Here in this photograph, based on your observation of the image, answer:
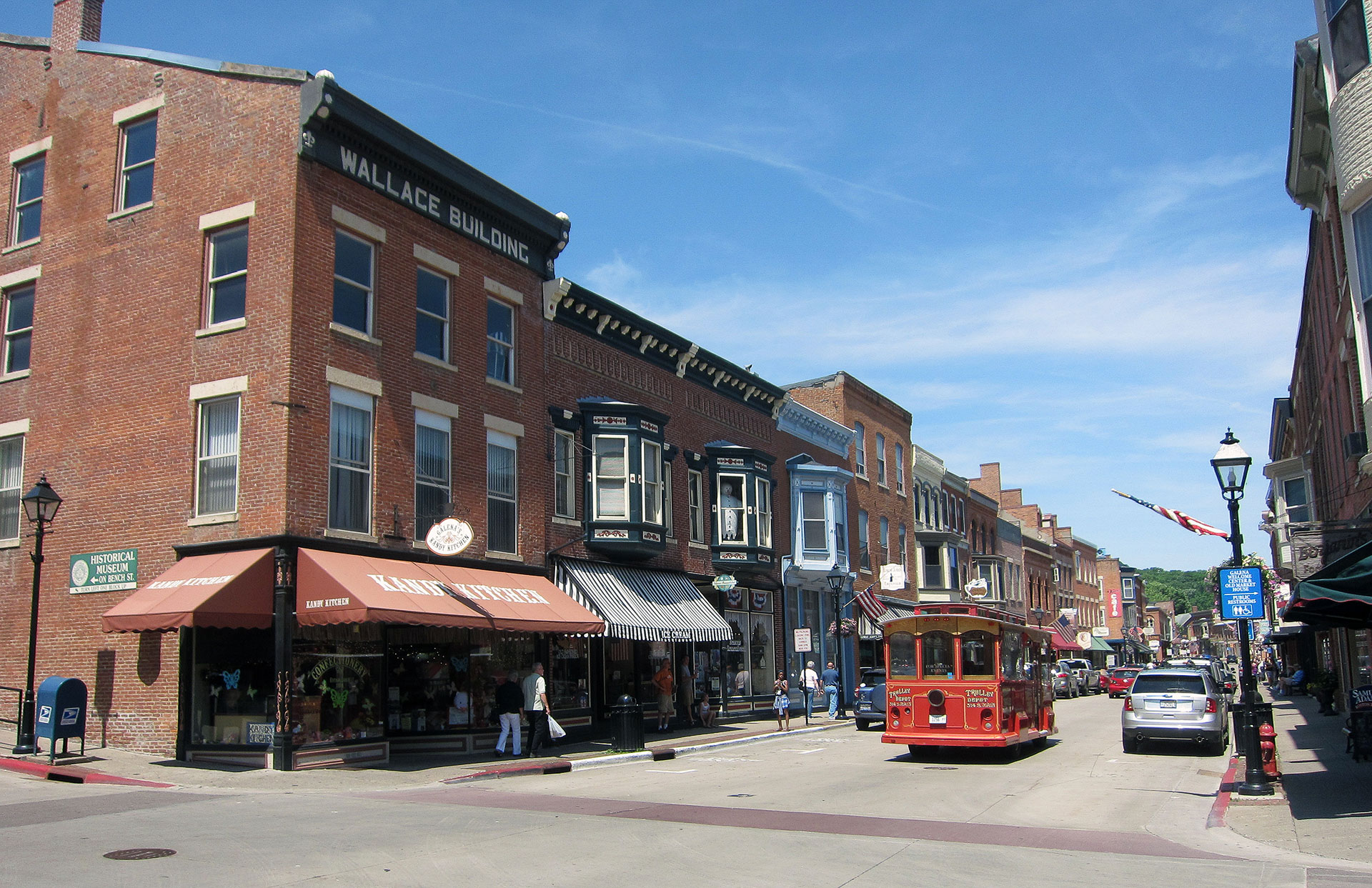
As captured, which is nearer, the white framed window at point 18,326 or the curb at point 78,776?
the curb at point 78,776

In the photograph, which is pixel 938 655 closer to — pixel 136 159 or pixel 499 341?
pixel 499 341

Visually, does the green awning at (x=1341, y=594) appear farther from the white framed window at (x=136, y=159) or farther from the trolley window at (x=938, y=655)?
the white framed window at (x=136, y=159)

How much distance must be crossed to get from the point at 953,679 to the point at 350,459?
11785mm

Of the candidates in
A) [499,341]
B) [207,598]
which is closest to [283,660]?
[207,598]

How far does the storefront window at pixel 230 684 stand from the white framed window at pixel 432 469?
3.71 meters

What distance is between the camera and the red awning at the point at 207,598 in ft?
54.5

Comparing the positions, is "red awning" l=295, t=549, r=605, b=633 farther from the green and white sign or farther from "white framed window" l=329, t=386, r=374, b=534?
the green and white sign

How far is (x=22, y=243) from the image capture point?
22484 millimetres

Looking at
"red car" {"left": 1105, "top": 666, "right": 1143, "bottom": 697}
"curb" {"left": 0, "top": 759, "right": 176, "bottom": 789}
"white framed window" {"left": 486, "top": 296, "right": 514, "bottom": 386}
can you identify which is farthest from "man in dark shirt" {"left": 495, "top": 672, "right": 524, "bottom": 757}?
"red car" {"left": 1105, "top": 666, "right": 1143, "bottom": 697}

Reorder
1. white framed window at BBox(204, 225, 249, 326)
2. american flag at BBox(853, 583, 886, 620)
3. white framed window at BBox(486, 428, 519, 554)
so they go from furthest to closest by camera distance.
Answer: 1. american flag at BBox(853, 583, 886, 620)
2. white framed window at BBox(486, 428, 519, 554)
3. white framed window at BBox(204, 225, 249, 326)

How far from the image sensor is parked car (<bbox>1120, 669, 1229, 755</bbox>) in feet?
72.0

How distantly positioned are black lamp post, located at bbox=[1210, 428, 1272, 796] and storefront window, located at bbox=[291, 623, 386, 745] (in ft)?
45.5

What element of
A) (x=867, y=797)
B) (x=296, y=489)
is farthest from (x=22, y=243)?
(x=867, y=797)

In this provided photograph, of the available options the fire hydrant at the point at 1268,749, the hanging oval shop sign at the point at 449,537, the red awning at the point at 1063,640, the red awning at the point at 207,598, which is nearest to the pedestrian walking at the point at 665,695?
the hanging oval shop sign at the point at 449,537
